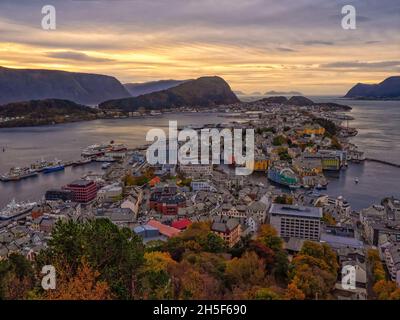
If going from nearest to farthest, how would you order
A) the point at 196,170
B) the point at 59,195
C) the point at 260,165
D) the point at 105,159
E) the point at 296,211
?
the point at 296,211, the point at 59,195, the point at 196,170, the point at 260,165, the point at 105,159

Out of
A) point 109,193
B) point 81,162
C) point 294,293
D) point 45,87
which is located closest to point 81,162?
point 81,162

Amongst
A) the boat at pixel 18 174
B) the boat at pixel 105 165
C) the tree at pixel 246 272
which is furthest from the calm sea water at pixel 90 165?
the tree at pixel 246 272

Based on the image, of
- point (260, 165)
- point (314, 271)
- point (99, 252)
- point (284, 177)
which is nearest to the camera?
point (99, 252)

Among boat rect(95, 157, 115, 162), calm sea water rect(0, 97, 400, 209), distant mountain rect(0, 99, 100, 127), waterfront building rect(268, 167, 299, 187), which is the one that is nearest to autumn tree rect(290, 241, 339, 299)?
calm sea water rect(0, 97, 400, 209)

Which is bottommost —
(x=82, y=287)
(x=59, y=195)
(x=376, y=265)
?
(x=376, y=265)

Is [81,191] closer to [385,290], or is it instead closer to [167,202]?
[167,202]
